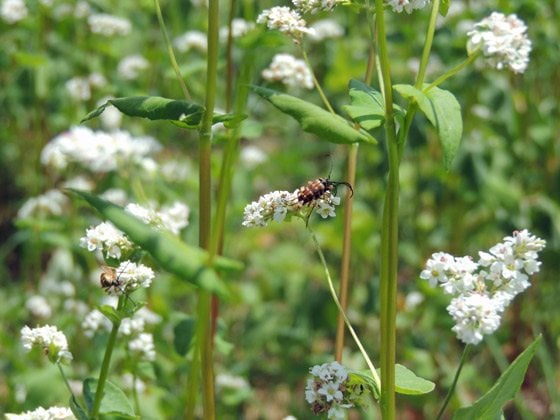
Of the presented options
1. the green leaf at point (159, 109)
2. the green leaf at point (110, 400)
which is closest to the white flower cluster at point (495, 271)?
the green leaf at point (159, 109)

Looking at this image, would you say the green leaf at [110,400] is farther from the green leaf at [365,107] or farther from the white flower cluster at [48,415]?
the green leaf at [365,107]

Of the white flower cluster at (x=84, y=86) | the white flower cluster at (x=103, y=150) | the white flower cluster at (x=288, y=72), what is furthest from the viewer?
the white flower cluster at (x=84, y=86)

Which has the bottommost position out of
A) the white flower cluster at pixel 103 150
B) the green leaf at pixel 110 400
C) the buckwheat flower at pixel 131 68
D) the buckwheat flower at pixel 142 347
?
the green leaf at pixel 110 400

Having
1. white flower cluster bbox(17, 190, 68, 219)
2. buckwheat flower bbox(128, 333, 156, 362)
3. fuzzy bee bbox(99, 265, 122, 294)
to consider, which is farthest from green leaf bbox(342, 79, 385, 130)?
white flower cluster bbox(17, 190, 68, 219)

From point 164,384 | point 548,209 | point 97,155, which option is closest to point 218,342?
point 164,384

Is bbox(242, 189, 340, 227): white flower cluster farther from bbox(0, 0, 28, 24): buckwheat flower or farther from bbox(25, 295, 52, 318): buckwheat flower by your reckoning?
bbox(0, 0, 28, 24): buckwheat flower

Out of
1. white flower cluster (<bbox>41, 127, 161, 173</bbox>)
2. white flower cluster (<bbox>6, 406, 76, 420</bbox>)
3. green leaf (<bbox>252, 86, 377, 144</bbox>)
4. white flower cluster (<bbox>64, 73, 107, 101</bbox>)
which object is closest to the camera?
green leaf (<bbox>252, 86, 377, 144</bbox>)

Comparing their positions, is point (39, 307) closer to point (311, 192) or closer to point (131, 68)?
point (131, 68)

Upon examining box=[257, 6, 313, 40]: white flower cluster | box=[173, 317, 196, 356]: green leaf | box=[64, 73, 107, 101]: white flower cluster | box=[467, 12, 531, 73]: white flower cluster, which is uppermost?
box=[64, 73, 107, 101]: white flower cluster
